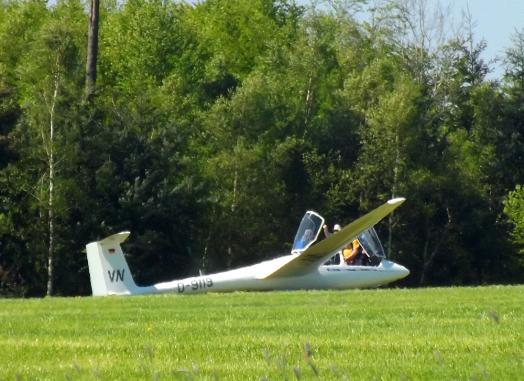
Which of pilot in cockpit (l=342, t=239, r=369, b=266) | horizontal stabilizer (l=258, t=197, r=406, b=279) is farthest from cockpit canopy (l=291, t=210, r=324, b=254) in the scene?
pilot in cockpit (l=342, t=239, r=369, b=266)

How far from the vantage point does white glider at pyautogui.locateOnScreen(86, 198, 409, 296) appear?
83.1 feet

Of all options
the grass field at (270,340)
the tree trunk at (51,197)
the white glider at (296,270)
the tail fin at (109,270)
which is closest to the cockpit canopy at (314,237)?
the white glider at (296,270)

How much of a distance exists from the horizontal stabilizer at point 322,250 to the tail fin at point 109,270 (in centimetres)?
283

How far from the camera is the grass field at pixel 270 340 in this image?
909 centimetres

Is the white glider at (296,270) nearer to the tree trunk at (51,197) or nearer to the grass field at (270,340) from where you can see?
the grass field at (270,340)

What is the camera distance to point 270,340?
1150cm

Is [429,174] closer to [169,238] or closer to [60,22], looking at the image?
[169,238]

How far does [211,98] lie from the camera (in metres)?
58.1

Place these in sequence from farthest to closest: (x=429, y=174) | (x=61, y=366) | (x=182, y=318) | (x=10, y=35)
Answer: (x=10, y=35) → (x=429, y=174) → (x=182, y=318) → (x=61, y=366)

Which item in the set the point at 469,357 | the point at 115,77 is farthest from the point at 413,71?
the point at 469,357

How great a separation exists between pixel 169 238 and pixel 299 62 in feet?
57.5

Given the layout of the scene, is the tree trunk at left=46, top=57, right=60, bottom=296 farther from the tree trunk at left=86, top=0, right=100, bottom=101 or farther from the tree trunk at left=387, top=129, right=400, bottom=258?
the tree trunk at left=387, top=129, right=400, bottom=258

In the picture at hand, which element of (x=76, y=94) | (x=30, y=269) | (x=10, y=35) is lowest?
(x=30, y=269)

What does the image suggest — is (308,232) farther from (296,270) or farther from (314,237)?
(296,270)
